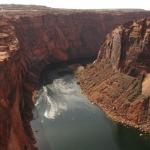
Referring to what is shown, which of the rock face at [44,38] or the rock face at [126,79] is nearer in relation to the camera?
the rock face at [44,38]

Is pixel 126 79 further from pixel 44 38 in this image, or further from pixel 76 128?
pixel 44 38

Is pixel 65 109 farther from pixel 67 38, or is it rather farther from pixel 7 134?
pixel 67 38

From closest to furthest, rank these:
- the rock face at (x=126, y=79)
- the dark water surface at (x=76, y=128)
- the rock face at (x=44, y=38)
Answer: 1. the dark water surface at (x=76, y=128)
2. the rock face at (x=44, y=38)
3. the rock face at (x=126, y=79)

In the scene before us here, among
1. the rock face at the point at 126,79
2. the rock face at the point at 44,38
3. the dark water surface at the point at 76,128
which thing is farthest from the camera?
the rock face at the point at 126,79

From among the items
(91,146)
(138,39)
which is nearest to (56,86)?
(138,39)

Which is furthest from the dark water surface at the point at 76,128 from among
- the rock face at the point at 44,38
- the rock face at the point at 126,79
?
the rock face at the point at 44,38

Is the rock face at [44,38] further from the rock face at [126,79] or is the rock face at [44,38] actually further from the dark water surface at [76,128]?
the dark water surface at [76,128]
